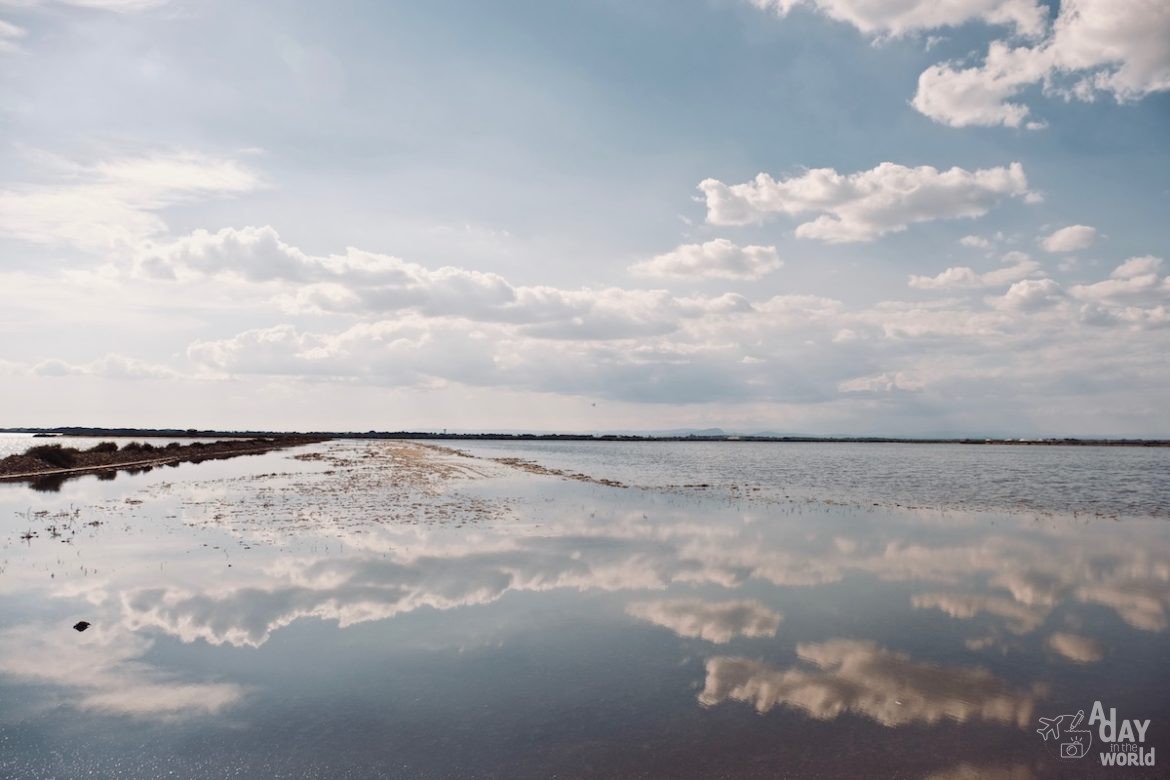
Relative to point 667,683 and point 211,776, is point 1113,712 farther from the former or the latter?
point 211,776

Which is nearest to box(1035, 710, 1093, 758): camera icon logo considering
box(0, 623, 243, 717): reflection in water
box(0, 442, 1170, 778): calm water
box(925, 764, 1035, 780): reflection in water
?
box(0, 442, 1170, 778): calm water

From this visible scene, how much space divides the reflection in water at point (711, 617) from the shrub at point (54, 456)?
2868 inches

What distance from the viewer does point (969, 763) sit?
9.35 meters

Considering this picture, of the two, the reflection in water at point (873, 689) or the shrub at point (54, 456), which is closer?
the reflection in water at point (873, 689)

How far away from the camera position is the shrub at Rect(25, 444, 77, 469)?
65.9 m

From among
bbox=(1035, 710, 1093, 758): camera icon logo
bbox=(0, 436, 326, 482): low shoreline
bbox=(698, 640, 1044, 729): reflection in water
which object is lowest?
bbox=(0, 436, 326, 482): low shoreline

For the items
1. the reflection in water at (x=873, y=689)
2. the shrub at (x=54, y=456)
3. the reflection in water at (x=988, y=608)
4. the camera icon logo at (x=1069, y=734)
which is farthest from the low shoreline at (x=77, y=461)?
the camera icon logo at (x=1069, y=734)

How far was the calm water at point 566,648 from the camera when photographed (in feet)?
31.6

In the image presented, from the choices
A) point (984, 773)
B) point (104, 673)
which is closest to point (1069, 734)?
point (984, 773)

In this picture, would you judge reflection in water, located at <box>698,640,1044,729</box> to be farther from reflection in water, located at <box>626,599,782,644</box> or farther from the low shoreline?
the low shoreline

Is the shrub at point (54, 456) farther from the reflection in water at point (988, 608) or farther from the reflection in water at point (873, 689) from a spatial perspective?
the reflection in water at point (988, 608)

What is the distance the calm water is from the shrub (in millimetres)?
44843

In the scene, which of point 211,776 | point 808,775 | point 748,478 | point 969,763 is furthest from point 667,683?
point 748,478

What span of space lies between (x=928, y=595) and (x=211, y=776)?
18.9 m
